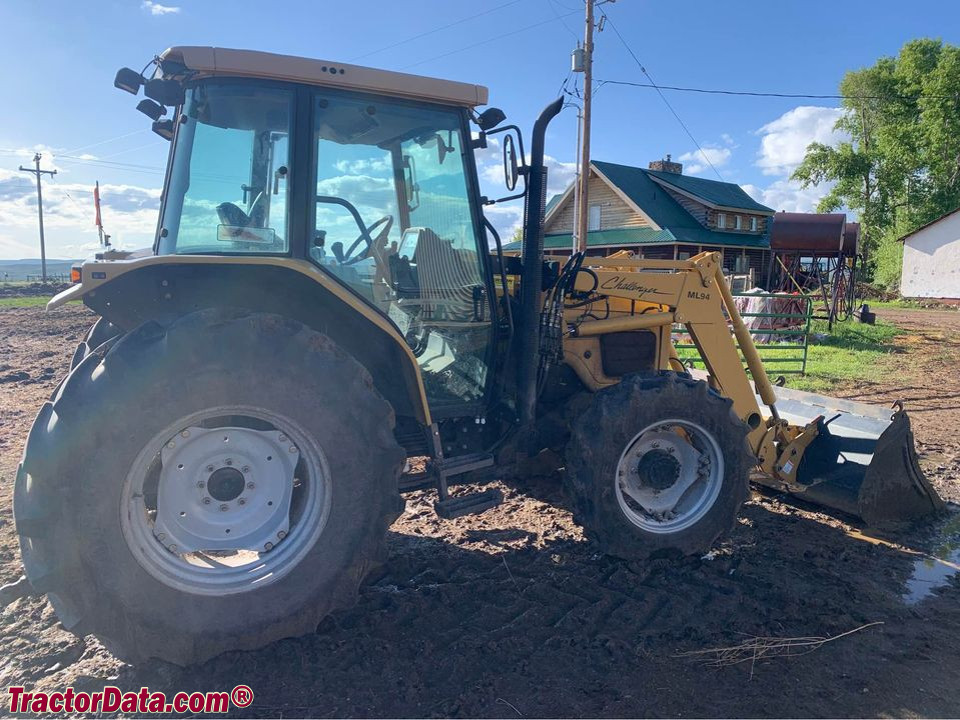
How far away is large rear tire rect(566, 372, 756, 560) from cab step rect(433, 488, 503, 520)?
526 mm

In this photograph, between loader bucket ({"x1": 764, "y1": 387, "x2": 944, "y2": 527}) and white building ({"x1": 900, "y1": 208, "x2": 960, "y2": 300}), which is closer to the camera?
loader bucket ({"x1": 764, "y1": 387, "x2": 944, "y2": 527})

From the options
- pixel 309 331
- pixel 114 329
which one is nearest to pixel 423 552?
pixel 309 331

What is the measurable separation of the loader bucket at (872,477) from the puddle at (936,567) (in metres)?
0.25

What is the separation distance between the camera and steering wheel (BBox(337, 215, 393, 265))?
11.4 feet

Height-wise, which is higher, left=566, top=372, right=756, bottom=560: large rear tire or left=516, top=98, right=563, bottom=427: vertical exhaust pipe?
left=516, top=98, right=563, bottom=427: vertical exhaust pipe

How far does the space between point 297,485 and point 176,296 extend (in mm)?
1052

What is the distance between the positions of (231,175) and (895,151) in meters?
44.9

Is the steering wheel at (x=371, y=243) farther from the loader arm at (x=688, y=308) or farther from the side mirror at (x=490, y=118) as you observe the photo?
the loader arm at (x=688, y=308)

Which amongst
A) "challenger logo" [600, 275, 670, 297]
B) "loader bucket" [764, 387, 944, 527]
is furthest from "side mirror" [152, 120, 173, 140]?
"loader bucket" [764, 387, 944, 527]

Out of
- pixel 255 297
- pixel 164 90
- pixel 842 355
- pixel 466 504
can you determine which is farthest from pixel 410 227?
pixel 842 355

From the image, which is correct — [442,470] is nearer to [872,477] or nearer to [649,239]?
[872,477]

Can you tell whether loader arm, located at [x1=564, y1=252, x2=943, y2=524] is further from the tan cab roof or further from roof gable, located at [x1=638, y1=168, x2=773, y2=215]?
roof gable, located at [x1=638, y1=168, x2=773, y2=215]

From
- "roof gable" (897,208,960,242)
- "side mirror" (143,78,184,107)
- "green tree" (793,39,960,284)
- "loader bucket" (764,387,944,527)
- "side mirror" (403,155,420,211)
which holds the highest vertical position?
"green tree" (793,39,960,284)

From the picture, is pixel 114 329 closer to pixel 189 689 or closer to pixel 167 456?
pixel 167 456
